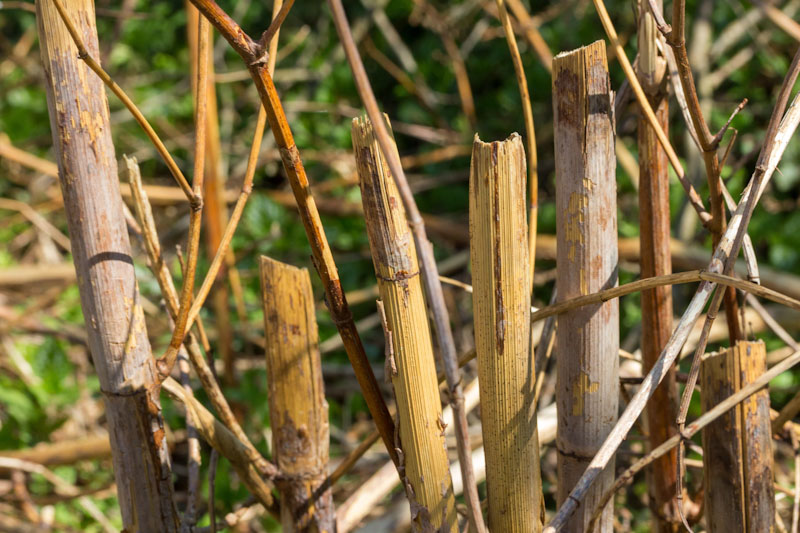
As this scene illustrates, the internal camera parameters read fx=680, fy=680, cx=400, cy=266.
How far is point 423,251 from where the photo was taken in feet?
1.44

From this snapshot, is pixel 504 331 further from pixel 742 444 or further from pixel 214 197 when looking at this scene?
pixel 214 197

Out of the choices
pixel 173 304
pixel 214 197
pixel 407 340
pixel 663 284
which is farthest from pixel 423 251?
pixel 214 197

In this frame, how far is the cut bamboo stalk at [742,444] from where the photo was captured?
27.0 inches

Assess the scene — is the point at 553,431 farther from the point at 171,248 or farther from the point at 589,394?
the point at 171,248

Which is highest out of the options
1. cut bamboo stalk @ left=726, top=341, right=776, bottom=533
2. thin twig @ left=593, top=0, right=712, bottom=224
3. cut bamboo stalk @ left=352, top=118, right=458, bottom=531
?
thin twig @ left=593, top=0, right=712, bottom=224

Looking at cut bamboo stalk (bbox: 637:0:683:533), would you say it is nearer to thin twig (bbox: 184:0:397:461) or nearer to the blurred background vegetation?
thin twig (bbox: 184:0:397:461)

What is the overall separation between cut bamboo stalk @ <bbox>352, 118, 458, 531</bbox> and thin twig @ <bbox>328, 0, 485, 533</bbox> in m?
0.11

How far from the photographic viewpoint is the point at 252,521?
156 centimetres

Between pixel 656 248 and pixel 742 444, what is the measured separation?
8.7 inches

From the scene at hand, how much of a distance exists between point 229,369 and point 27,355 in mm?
634

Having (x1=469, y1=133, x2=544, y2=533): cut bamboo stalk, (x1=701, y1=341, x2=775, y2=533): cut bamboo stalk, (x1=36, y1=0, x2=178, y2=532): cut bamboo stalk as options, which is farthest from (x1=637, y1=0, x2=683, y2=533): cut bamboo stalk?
(x1=36, y1=0, x2=178, y2=532): cut bamboo stalk

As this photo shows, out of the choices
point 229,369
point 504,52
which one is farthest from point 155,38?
point 229,369

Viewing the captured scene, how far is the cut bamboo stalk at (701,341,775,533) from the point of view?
69cm

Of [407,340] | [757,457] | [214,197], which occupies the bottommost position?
[757,457]
